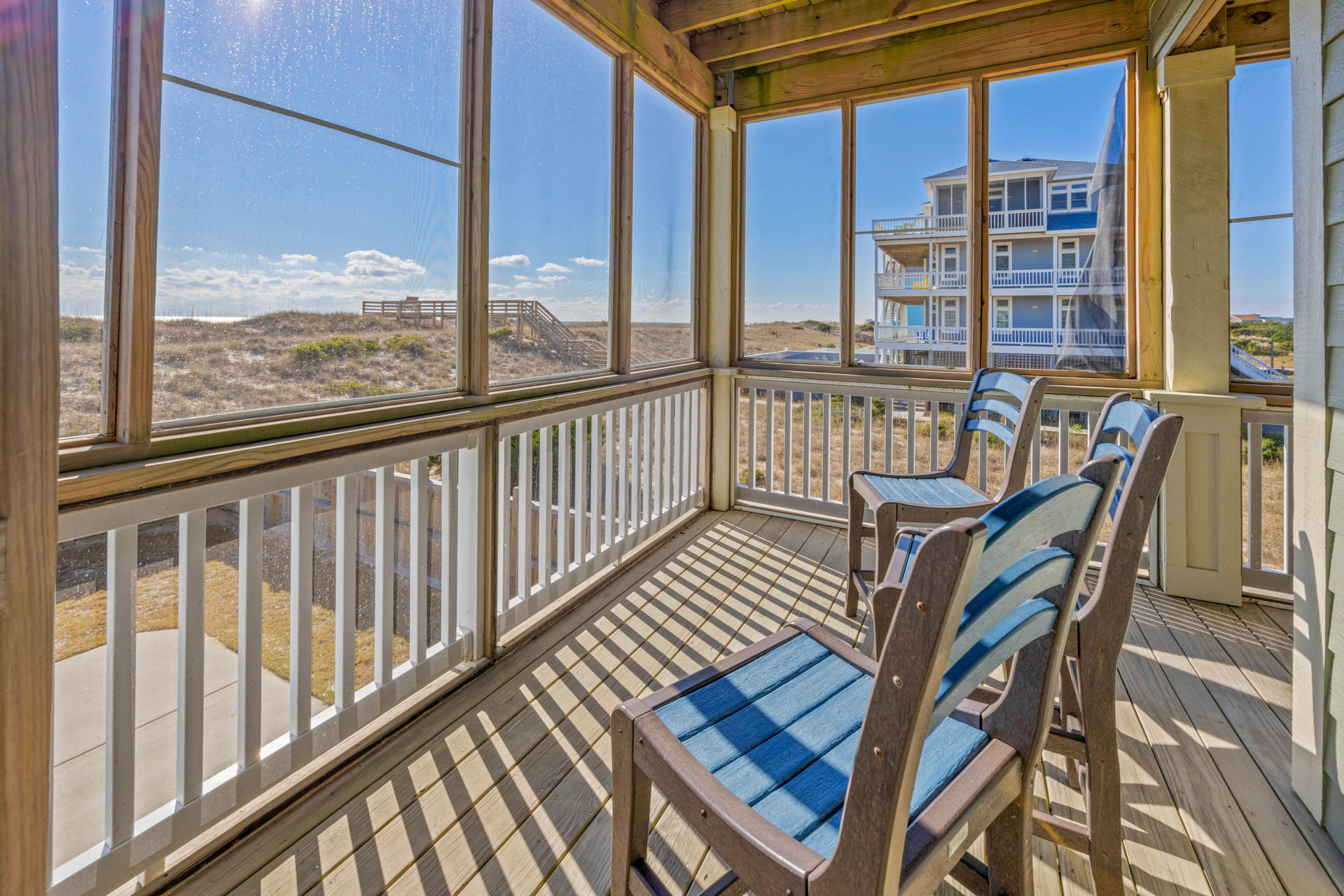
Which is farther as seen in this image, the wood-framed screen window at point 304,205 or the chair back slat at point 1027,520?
the wood-framed screen window at point 304,205

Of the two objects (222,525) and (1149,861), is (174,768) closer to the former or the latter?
(222,525)

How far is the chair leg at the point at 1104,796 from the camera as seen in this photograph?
1.16 meters

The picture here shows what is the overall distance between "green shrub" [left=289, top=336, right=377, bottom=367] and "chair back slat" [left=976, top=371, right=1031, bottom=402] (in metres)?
2.12

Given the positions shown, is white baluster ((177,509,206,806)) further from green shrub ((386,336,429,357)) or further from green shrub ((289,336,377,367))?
green shrub ((386,336,429,357))

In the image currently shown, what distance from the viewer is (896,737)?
2.19 feet

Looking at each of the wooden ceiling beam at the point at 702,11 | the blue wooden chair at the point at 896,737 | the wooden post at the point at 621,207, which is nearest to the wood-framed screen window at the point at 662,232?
the wooden post at the point at 621,207

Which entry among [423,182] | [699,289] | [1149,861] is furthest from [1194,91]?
[423,182]

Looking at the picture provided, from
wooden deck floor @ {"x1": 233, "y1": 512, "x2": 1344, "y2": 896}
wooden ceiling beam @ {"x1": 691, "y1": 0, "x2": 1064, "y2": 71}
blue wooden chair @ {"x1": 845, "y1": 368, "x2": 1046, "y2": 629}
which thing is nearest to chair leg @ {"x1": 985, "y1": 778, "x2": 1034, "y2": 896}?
wooden deck floor @ {"x1": 233, "y1": 512, "x2": 1344, "y2": 896}

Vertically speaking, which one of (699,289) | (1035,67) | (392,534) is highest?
(1035,67)

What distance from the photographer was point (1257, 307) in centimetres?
276

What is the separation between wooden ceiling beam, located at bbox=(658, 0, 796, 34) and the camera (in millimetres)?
3104

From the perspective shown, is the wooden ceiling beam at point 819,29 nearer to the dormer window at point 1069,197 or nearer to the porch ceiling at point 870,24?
the porch ceiling at point 870,24

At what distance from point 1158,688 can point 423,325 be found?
8.65ft

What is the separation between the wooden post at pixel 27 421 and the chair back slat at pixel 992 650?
0.99 metres
